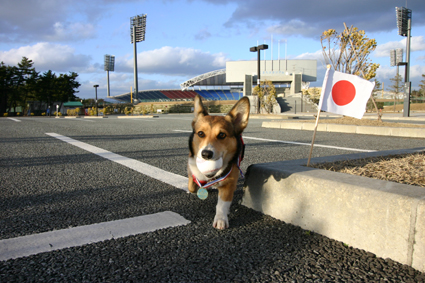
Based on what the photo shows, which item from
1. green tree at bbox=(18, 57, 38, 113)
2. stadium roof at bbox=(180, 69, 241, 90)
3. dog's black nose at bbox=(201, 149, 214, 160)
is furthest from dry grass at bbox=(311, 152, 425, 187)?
stadium roof at bbox=(180, 69, 241, 90)

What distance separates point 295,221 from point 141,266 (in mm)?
1306

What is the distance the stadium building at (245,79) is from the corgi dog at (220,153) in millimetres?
49769

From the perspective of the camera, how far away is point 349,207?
2.11 meters

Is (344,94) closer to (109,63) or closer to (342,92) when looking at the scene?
(342,92)

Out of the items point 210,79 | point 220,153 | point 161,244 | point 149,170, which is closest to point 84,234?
point 161,244

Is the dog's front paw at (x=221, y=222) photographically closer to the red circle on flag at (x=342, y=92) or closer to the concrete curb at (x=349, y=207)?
the concrete curb at (x=349, y=207)

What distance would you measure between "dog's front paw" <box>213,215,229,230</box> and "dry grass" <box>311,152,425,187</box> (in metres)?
1.22

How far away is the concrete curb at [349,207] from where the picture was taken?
180cm

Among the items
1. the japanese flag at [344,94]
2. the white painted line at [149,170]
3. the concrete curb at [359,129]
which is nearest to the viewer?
the japanese flag at [344,94]

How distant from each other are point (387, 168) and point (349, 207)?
125cm

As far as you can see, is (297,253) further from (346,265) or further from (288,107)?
(288,107)

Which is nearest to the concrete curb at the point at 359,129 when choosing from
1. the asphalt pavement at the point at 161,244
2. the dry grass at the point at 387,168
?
the dry grass at the point at 387,168

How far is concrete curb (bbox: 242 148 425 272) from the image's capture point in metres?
1.80

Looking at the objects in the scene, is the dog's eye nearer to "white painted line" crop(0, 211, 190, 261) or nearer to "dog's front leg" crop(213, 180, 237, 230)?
"dog's front leg" crop(213, 180, 237, 230)
